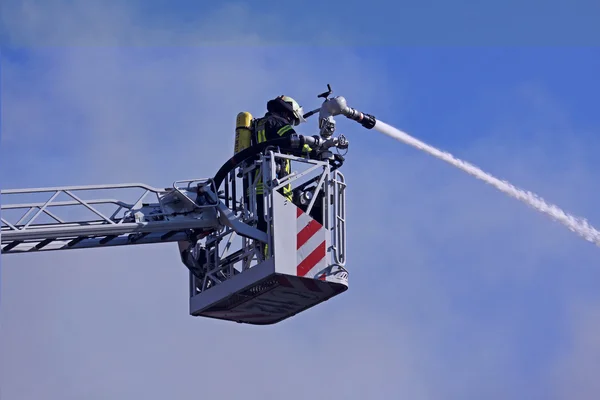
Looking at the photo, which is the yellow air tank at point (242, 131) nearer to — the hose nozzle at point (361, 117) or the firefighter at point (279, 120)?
the firefighter at point (279, 120)

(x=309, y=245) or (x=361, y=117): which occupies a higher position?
(x=361, y=117)

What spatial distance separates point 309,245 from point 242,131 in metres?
2.76

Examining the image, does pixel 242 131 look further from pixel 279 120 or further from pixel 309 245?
pixel 309 245

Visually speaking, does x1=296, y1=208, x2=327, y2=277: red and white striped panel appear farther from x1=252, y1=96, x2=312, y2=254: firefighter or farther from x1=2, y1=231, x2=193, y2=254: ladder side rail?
x1=2, y1=231, x2=193, y2=254: ladder side rail

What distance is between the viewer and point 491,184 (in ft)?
91.0

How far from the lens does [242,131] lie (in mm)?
24859

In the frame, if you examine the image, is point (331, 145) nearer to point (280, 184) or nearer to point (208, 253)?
point (280, 184)

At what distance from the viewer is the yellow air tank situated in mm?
24797

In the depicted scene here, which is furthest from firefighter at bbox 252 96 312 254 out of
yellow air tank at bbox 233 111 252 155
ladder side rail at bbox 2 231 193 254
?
ladder side rail at bbox 2 231 193 254

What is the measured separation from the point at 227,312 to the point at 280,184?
107 inches

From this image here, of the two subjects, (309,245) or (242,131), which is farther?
(242,131)

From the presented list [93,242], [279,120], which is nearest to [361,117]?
[279,120]

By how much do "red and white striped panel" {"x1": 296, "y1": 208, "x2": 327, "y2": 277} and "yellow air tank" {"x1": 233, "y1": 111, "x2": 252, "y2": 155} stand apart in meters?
2.01

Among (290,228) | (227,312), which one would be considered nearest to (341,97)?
(290,228)
